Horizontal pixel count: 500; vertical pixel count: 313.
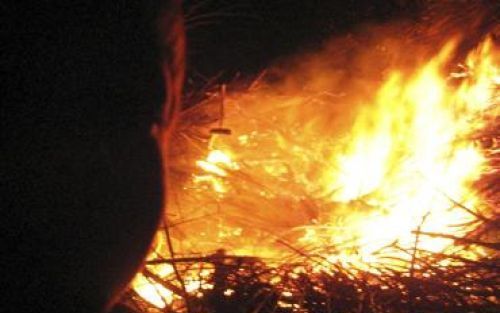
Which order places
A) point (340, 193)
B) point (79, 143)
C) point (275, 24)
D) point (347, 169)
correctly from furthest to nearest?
point (275, 24) < point (347, 169) < point (340, 193) < point (79, 143)

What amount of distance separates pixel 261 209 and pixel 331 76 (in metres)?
0.96

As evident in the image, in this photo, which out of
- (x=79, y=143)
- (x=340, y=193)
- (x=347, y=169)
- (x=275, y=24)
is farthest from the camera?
(x=275, y=24)

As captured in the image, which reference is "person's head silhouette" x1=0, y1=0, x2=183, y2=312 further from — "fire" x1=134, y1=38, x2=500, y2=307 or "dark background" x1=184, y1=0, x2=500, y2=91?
"dark background" x1=184, y1=0, x2=500, y2=91

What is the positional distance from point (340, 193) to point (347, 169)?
14 cm

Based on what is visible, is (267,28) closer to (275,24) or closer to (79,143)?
(275,24)

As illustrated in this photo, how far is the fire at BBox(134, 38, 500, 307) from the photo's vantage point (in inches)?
80.4

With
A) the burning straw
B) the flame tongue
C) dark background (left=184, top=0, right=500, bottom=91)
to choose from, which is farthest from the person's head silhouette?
dark background (left=184, top=0, right=500, bottom=91)

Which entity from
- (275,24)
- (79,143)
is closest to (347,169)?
(275,24)

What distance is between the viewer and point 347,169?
7.98 ft

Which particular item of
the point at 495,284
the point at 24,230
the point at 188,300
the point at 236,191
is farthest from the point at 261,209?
the point at 24,230

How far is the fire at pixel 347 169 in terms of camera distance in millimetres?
2043

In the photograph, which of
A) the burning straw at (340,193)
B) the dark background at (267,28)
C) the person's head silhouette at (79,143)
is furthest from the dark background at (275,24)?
the person's head silhouette at (79,143)

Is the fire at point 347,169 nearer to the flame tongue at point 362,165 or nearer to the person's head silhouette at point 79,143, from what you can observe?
the flame tongue at point 362,165

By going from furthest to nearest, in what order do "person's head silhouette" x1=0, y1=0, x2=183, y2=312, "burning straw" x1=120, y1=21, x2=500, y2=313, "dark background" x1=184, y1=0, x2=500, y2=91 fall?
1. "dark background" x1=184, y1=0, x2=500, y2=91
2. "burning straw" x1=120, y1=21, x2=500, y2=313
3. "person's head silhouette" x1=0, y1=0, x2=183, y2=312
